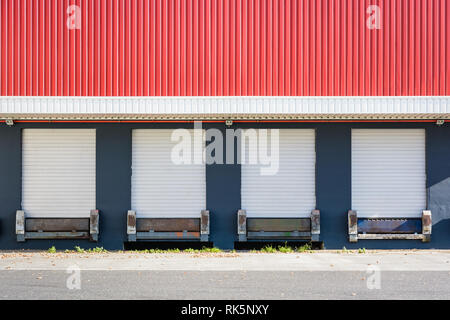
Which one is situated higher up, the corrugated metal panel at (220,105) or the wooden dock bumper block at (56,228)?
the corrugated metal panel at (220,105)

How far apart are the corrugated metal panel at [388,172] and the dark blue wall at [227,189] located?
0.80 ft

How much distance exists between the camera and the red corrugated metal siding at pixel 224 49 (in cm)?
1533

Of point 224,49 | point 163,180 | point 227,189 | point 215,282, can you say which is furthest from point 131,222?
point 224,49

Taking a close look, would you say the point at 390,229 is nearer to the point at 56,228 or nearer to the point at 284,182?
the point at 284,182

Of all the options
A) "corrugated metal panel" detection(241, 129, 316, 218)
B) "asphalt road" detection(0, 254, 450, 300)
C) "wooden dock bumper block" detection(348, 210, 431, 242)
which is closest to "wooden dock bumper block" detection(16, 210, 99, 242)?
"asphalt road" detection(0, 254, 450, 300)

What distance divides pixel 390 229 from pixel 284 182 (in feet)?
10.8

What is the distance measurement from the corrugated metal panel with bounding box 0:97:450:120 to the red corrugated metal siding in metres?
0.60

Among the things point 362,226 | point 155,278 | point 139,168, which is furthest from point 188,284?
point 362,226

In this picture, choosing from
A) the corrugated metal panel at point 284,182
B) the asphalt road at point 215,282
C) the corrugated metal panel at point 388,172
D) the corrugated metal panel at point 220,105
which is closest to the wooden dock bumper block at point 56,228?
the asphalt road at point 215,282

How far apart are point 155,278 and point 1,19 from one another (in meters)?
9.22

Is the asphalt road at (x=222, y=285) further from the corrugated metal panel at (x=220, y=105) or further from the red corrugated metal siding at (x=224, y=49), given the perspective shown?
the red corrugated metal siding at (x=224, y=49)

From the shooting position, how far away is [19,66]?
607 inches

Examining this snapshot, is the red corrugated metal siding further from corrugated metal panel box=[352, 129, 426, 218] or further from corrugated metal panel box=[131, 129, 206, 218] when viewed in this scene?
corrugated metal panel box=[131, 129, 206, 218]

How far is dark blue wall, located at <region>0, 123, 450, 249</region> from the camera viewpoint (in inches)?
615
